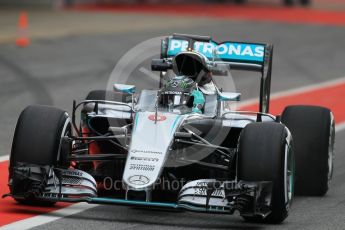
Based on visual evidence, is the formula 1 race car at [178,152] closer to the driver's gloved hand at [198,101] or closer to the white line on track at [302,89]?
the driver's gloved hand at [198,101]

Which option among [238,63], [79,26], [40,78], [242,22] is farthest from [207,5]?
[238,63]

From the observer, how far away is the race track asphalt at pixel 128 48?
9.45 metres

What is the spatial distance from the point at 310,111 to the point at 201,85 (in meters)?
1.21

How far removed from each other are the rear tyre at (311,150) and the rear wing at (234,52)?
0.61m

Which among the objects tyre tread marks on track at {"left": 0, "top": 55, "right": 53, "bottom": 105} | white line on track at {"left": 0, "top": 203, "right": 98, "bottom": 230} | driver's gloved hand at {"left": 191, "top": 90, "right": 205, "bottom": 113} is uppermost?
driver's gloved hand at {"left": 191, "top": 90, "right": 205, "bottom": 113}

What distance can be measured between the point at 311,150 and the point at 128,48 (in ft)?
51.8

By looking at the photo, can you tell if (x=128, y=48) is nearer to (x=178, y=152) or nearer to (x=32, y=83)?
(x=32, y=83)

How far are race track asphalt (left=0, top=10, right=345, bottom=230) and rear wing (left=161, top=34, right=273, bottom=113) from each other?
1.39 meters

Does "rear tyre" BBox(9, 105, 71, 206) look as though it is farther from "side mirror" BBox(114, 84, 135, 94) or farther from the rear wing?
the rear wing

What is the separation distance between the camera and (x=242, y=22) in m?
35.5

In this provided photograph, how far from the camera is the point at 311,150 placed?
11.0 m

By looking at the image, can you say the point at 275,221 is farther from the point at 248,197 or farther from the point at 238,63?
the point at 238,63

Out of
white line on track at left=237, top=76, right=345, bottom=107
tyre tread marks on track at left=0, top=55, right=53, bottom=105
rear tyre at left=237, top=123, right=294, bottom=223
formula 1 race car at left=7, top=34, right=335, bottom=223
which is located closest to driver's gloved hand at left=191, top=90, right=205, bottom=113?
formula 1 race car at left=7, top=34, right=335, bottom=223

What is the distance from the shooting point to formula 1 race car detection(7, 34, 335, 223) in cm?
921
